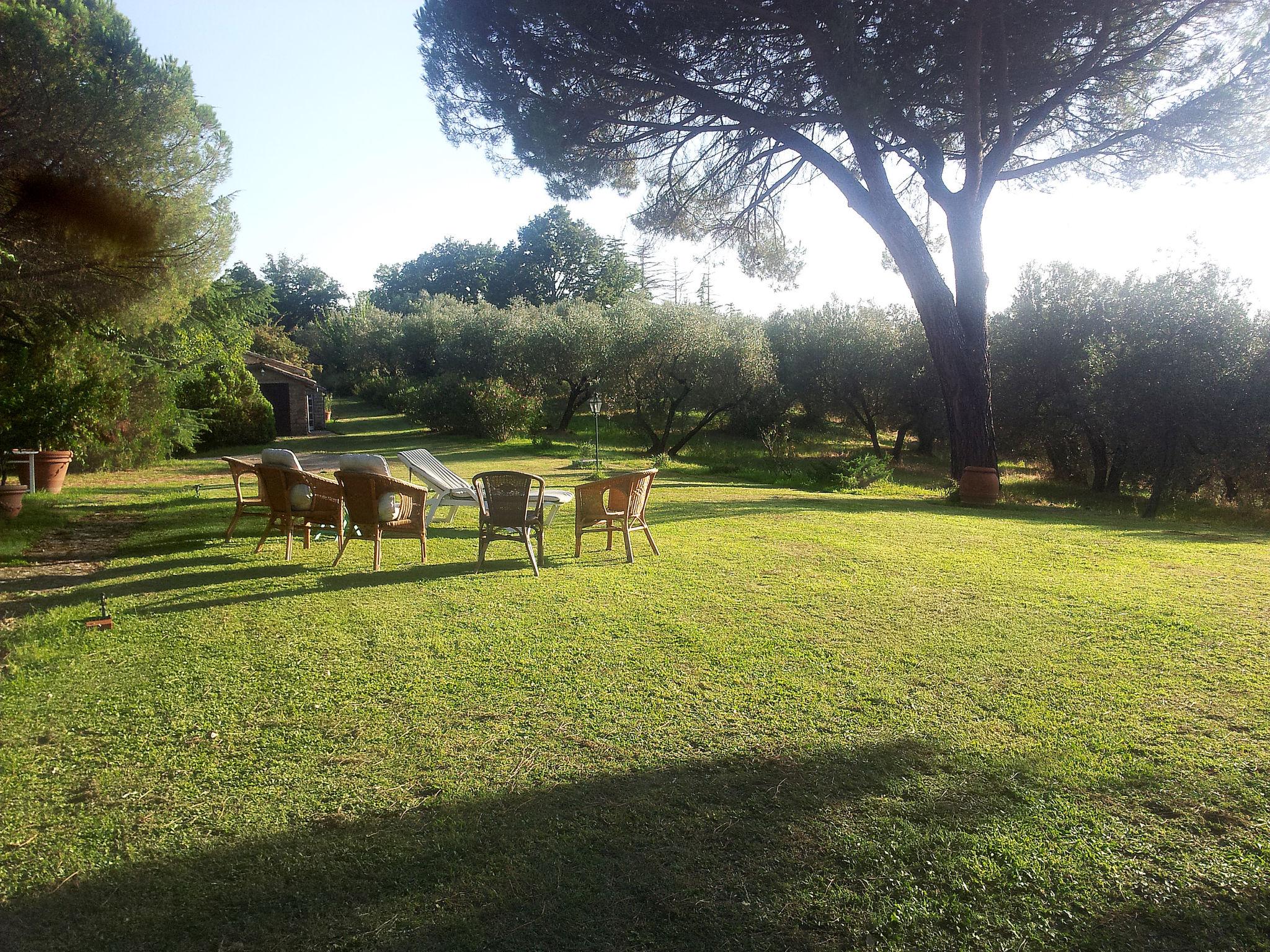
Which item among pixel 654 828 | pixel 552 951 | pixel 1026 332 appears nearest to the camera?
pixel 552 951

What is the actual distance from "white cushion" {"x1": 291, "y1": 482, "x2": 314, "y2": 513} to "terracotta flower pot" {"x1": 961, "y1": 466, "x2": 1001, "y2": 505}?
10.2 metres

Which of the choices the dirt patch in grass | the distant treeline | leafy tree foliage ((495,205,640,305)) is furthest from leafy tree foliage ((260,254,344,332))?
the dirt patch in grass

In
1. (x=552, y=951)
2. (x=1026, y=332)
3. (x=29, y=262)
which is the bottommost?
(x=552, y=951)

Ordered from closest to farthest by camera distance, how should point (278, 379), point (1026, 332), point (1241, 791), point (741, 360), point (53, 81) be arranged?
point (1241, 791) → point (53, 81) → point (1026, 332) → point (741, 360) → point (278, 379)

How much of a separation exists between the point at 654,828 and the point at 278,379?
3119 cm

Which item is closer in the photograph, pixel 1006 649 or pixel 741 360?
pixel 1006 649

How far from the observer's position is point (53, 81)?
7426 millimetres

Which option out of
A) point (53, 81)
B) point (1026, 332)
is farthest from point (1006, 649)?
point (1026, 332)

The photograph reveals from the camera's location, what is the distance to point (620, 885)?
7.74 ft

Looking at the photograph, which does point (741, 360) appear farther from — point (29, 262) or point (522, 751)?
point (522, 751)

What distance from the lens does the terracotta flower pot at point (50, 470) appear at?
1270 cm

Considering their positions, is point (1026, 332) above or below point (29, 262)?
above

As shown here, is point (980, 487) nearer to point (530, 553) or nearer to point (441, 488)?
point (441, 488)

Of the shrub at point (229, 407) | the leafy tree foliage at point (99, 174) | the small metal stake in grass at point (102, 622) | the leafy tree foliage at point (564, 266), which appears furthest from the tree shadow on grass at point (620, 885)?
the leafy tree foliage at point (564, 266)
